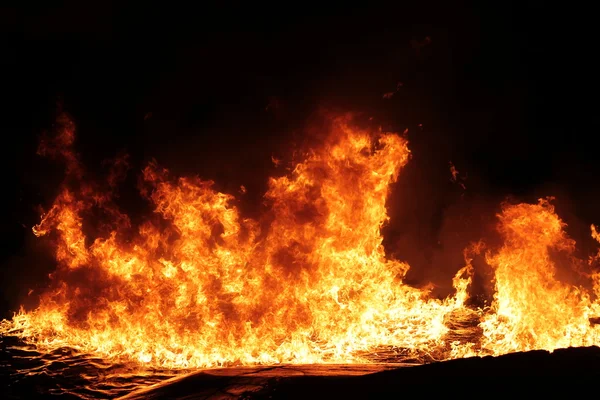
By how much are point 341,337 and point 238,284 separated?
2.32 metres

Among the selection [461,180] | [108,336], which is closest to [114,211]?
[108,336]

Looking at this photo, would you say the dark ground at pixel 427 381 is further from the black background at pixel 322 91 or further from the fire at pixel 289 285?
the black background at pixel 322 91

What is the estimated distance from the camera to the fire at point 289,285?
27.8ft

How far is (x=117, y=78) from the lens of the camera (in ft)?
41.3

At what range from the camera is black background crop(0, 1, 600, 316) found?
1225 centimetres

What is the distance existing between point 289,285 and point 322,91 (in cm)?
571

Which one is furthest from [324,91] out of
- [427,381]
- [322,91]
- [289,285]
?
[427,381]

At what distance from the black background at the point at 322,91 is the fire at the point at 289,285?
2.33 meters

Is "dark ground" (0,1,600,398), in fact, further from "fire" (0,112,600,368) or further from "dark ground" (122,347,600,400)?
"dark ground" (122,347,600,400)

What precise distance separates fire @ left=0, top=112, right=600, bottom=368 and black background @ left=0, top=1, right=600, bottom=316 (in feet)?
7.66

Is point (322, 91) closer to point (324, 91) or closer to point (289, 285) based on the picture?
point (324, 91)

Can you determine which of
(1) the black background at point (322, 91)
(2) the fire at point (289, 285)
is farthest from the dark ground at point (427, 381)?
(1) the black background at point (322, 91)

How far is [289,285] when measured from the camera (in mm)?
9250

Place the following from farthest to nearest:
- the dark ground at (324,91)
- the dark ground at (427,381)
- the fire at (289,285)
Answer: the dark ground at (324,91) < the fire at (289,285) < the dark ground at (427,381)
